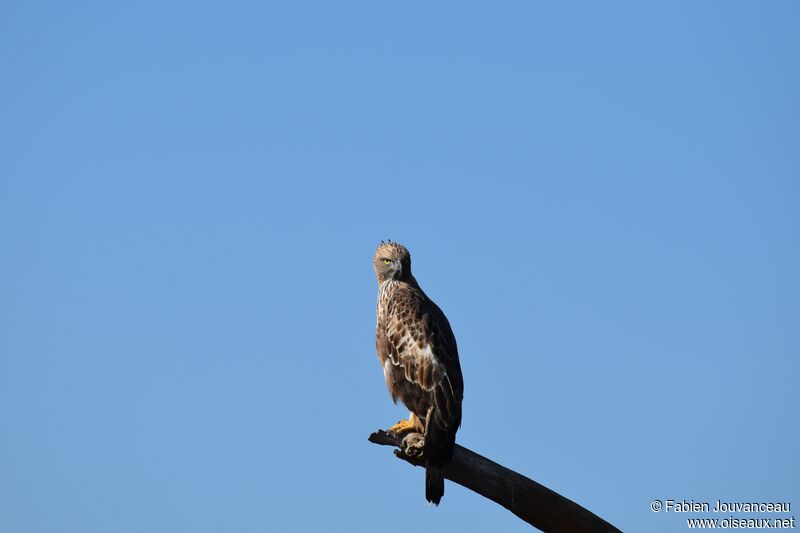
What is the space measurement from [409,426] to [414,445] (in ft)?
1.80

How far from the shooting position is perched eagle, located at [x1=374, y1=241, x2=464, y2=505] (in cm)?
1100

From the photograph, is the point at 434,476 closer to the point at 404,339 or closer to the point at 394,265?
the point at 404,339

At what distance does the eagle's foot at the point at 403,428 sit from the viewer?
38.2ft

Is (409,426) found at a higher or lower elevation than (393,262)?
lower

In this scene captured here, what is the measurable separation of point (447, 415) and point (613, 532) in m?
2.16

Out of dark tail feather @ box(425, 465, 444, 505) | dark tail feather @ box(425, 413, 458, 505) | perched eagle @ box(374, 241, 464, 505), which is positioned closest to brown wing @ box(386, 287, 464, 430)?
perched eagle @ box(374, 241, 464, 505)

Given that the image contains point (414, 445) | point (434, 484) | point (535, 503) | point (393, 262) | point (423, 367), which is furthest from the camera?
point (393, 262)

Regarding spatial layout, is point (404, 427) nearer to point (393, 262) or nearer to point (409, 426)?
point (409, 426)

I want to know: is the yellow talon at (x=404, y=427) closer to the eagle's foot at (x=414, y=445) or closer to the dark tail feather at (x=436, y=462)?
the eagle's foot at (x=414, y=445)

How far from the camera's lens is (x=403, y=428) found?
11.8 m

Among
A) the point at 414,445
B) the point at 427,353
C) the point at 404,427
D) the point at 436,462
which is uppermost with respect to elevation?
the point at 427,353

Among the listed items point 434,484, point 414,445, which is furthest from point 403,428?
point 434,484

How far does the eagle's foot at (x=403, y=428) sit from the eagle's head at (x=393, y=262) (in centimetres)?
203

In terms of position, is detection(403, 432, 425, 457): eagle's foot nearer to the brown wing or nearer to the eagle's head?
the brown wing
